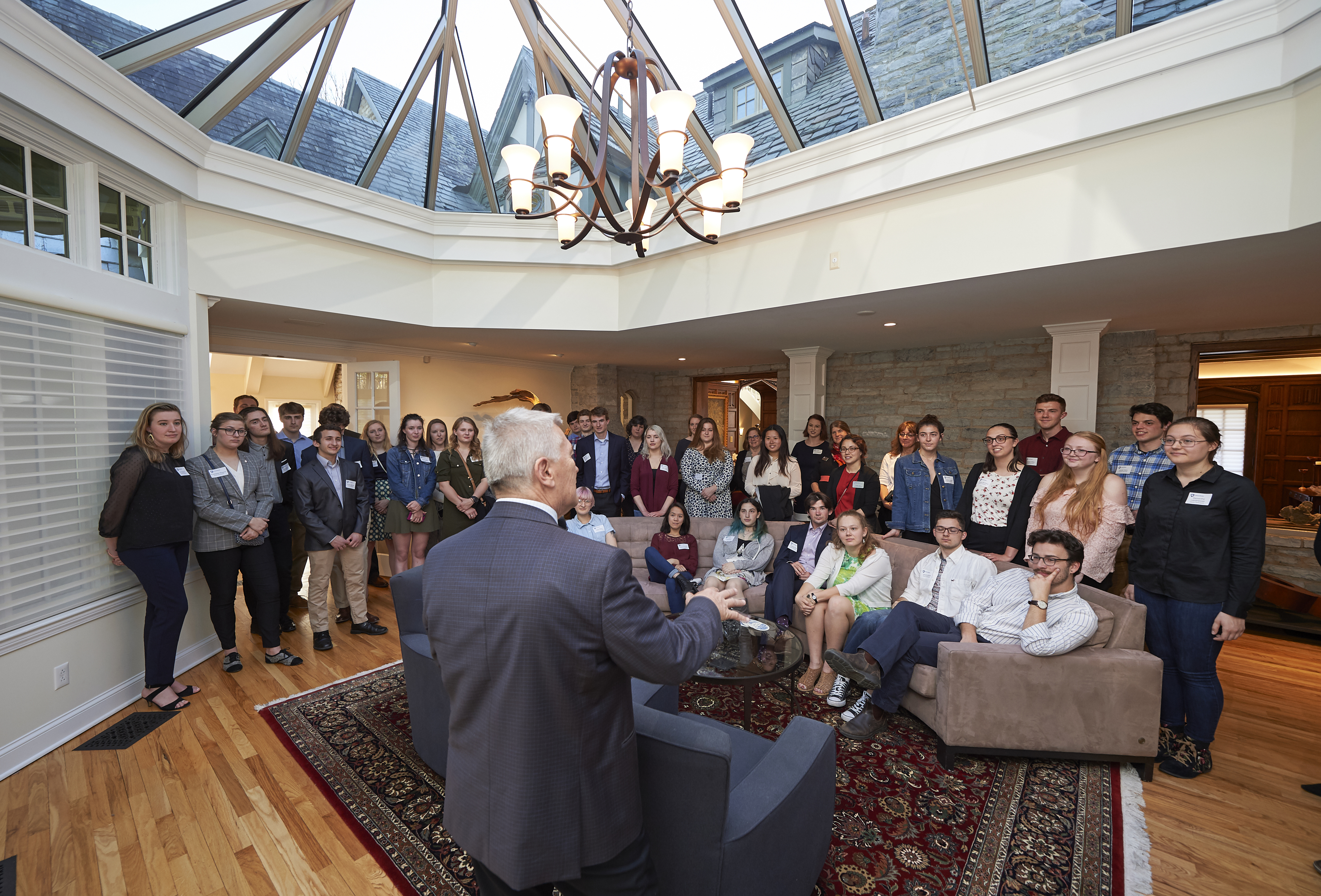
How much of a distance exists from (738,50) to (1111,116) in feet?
8.15

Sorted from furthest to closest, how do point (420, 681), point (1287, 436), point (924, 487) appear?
point (1287, 436) → point (924, 487) → point (420, 681)

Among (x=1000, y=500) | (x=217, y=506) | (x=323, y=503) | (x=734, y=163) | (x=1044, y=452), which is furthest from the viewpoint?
(x=1044, y=452)

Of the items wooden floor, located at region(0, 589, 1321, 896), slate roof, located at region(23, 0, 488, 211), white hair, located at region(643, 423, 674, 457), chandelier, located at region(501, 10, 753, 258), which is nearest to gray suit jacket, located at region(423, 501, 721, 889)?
wooden floor, located at region(0, 589, 1321, 896)

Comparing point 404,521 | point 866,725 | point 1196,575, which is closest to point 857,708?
point 866,725

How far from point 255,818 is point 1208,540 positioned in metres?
4.22

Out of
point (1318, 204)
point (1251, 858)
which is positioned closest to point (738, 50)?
point (1318, 204)

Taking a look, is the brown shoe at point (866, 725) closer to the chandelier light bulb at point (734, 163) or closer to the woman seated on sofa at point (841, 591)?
the woman seated on sofa at point (841, 591)

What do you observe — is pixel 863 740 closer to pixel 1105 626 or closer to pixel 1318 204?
pixel 1105 626

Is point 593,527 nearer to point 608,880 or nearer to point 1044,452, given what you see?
point 608,880

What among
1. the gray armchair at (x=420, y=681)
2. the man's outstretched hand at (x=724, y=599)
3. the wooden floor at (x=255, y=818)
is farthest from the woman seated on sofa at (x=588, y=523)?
the man's outstretched hand at (x=724, y=599)

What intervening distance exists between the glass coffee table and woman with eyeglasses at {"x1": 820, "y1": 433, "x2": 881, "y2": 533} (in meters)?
1.52

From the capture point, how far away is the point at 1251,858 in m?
1.97

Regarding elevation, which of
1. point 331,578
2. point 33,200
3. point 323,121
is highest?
point 323,121

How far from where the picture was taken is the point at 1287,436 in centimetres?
583
